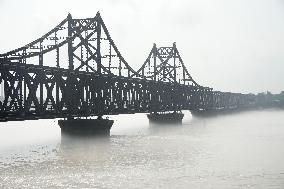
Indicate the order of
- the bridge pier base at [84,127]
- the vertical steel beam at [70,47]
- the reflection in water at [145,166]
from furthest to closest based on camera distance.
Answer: the vertical steel beam at [70,47] < the bridge pier base at [84,127] < the reflection in water at [145,166]

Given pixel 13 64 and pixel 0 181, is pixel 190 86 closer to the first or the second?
pixel 13 64

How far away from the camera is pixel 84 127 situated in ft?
181

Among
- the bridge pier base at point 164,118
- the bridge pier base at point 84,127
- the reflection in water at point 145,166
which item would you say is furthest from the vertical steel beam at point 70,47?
the bridge pier base at point 164,118

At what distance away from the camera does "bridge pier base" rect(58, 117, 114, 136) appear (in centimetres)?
5425

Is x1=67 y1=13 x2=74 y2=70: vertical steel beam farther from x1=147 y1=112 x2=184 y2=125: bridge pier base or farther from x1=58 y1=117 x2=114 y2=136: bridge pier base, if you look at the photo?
x1=147 y1=112 x2=184 y2=125: bridge pier base

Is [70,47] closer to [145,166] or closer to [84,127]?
[84,127]

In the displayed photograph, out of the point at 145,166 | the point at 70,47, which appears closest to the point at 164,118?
the point at 70,47

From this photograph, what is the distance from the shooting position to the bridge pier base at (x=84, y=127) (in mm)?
54253

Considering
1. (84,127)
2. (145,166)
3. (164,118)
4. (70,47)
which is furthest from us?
(164,118)

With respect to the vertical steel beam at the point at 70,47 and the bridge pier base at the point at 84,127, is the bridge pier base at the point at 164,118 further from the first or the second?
the vertical steel beam at the point at 70,47

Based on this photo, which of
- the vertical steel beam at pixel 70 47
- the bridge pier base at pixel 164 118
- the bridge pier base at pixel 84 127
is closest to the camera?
the bridge pier base at pixel 84 127

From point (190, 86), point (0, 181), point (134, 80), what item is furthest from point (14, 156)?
point (190, 86)

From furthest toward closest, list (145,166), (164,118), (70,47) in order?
(164,118)
(70,47)
(145,166)

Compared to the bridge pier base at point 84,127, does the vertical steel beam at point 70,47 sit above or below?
above
